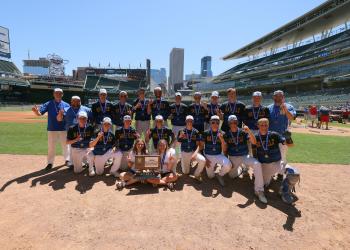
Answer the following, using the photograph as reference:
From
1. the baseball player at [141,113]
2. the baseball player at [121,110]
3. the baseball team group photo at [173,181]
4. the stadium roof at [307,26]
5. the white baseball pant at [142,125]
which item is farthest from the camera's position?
the stadium roof at [307,26]

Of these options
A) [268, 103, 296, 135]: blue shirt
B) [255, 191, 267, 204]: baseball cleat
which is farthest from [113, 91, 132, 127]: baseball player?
[255, 191, 267, 204]: baseball cleat

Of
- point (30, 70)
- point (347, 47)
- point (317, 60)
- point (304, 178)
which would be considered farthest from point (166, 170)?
point (30, 70)

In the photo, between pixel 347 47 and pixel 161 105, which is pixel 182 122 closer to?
pixel 161 105

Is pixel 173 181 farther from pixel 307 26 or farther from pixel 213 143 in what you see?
pixel 307 26

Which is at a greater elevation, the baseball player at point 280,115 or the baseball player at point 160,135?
the baseball player at point 280,115

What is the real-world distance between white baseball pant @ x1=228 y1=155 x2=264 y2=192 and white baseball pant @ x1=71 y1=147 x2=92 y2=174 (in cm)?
367

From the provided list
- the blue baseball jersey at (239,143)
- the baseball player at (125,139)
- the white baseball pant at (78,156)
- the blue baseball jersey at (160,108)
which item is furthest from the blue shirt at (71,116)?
the blue baseball jersey at (239,143)

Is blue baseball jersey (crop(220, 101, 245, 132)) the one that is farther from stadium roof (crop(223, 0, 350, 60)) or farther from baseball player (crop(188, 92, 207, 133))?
stadium roof (crop(223, 0, 350, 60))

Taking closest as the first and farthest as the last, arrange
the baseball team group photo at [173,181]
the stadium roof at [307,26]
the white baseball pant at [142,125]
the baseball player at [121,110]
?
the baseball team group photo at [173,181] → the baseball player at [121,110] → the white baseball pant at [142,125] → the stadium roof at [307,26]

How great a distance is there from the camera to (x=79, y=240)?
13.1ft

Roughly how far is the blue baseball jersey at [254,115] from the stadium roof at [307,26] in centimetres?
4579

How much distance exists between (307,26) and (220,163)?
55.1 metres

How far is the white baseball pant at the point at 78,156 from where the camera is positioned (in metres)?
7.14

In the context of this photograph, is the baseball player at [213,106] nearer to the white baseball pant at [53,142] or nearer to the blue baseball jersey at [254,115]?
the blue baseball jersey at [254,115]
